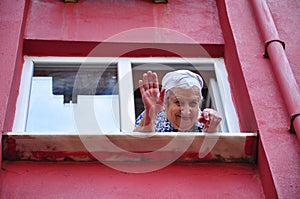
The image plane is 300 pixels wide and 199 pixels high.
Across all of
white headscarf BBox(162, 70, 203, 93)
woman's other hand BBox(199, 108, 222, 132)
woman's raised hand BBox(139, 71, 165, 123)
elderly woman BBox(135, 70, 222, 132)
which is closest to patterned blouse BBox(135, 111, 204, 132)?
elderly woman BBox(135, 70, 222, 132)

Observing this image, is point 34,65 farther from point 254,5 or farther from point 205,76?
point 254,5

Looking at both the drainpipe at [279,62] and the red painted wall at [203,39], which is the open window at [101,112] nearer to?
the red painted wall at [203,39]

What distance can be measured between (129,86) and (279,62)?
91cm

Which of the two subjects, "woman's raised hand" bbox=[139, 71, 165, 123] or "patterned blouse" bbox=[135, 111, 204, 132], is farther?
"patterned blouse" bbox=[135, 111, 204, 132]

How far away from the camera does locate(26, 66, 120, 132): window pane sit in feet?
10.7

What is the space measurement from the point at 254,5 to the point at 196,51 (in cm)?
49

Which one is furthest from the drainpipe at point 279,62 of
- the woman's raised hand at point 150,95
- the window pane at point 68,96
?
the window pane at point 68,96

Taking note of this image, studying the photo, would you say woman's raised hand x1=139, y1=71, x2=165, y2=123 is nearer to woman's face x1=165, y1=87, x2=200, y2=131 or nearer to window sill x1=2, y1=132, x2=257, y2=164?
window sill x1=2, y1=132, x2=257, y2=164

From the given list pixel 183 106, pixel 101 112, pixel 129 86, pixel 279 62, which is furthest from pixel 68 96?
pixel 279 62

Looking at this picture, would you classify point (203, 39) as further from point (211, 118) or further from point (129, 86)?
point (211, 118)

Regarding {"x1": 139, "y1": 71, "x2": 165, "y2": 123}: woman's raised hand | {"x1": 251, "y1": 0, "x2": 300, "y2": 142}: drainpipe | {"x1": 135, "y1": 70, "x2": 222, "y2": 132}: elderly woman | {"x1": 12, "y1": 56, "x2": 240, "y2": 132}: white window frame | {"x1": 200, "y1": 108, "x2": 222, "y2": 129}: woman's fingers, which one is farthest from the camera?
{"x1": 12, "y1": 56, "x2": 240, "y2": 132}: white window frame

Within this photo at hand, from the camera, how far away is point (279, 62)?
3.26 meters

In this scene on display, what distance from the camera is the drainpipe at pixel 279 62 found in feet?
9.68

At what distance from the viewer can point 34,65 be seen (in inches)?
141
